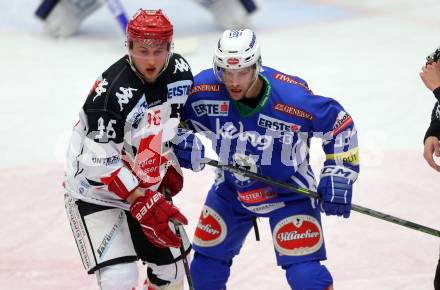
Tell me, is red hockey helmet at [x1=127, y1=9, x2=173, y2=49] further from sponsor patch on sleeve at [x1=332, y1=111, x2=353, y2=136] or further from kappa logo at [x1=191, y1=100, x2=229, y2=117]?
sponsor patch on sleeve at [x1=332, y1=111, x2=353, y2=136]

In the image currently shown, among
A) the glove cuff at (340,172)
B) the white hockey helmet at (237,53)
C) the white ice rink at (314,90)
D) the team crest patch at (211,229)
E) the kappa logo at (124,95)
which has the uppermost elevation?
the white hockey helmet at (237,53)

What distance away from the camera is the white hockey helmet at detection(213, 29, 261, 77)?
3182 millimetres

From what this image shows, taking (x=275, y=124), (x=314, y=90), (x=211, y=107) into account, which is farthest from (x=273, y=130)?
(x=314, y=90)

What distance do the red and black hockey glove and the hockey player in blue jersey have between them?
1.12 feet

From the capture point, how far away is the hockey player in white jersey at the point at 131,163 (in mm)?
3116

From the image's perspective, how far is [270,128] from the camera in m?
3.33

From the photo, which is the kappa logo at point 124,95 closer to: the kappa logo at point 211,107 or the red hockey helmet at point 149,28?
the red hockey helmet at point 149,28

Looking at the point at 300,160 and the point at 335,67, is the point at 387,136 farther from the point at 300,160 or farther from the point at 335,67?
the point at 300,160

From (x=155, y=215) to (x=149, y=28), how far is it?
0.66m

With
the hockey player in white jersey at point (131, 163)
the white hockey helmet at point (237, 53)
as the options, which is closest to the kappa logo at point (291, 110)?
the white hockey helmet at point (237, 53)

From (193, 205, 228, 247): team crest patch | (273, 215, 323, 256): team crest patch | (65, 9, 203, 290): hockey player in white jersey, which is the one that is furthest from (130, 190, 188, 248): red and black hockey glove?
(273, 215, 323, 256): team crest patch

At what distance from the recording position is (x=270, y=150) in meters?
3.38

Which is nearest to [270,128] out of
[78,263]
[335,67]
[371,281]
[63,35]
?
[371,281]

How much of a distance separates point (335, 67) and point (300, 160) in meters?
3.67
